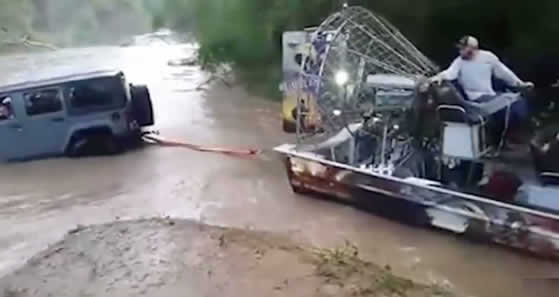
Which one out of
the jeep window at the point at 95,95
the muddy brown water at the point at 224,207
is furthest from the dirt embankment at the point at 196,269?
the jeep window at the point at 95,95

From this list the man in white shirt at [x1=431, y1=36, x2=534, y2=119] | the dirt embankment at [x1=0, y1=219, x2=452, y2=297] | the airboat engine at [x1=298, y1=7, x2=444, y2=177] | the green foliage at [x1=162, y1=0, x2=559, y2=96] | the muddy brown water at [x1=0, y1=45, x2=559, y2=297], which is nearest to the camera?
the dirt embankment at [x1=0, y1=219, x2=452, y2=297]

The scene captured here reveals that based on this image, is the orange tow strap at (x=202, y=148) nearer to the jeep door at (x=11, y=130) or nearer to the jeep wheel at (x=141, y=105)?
the jeep wheel at (x=141, y=105)

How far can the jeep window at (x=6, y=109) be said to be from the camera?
1197 cm

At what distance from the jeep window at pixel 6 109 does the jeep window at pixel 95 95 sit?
0.95 meters

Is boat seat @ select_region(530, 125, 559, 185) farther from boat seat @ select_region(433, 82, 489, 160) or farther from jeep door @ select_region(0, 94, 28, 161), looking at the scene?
jeep door @ select_region(0, 94, 28, 161)

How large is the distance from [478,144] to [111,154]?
6725 mm

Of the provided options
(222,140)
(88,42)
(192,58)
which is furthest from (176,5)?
(88,42)

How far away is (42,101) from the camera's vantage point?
39.5 ft

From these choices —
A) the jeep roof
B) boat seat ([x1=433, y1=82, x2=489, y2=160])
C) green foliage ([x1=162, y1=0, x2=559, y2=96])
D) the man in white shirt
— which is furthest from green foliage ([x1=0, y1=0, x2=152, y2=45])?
boat seat ([x1=433, y1=82, x2=489, y2=160])

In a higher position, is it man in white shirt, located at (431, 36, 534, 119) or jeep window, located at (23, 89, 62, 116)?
man in white shirt, located at (431, 36, 534, 119)

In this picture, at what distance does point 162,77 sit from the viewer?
891 inches

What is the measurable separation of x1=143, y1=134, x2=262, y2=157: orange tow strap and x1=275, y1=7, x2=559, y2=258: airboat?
186cm

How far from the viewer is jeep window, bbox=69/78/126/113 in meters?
12.1

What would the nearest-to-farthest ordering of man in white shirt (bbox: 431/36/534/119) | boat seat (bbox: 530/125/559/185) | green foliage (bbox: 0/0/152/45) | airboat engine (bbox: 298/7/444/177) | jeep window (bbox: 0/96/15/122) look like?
boat seat (bbox: 530/125/559/185)
man in white shirt (bbox: 431/36/534/119)
airboat engine (bbox: 298/7/444/177)
jeep window (bbox: 0/96/15/122)
green foliage (bbox: 0/0/152/45)
